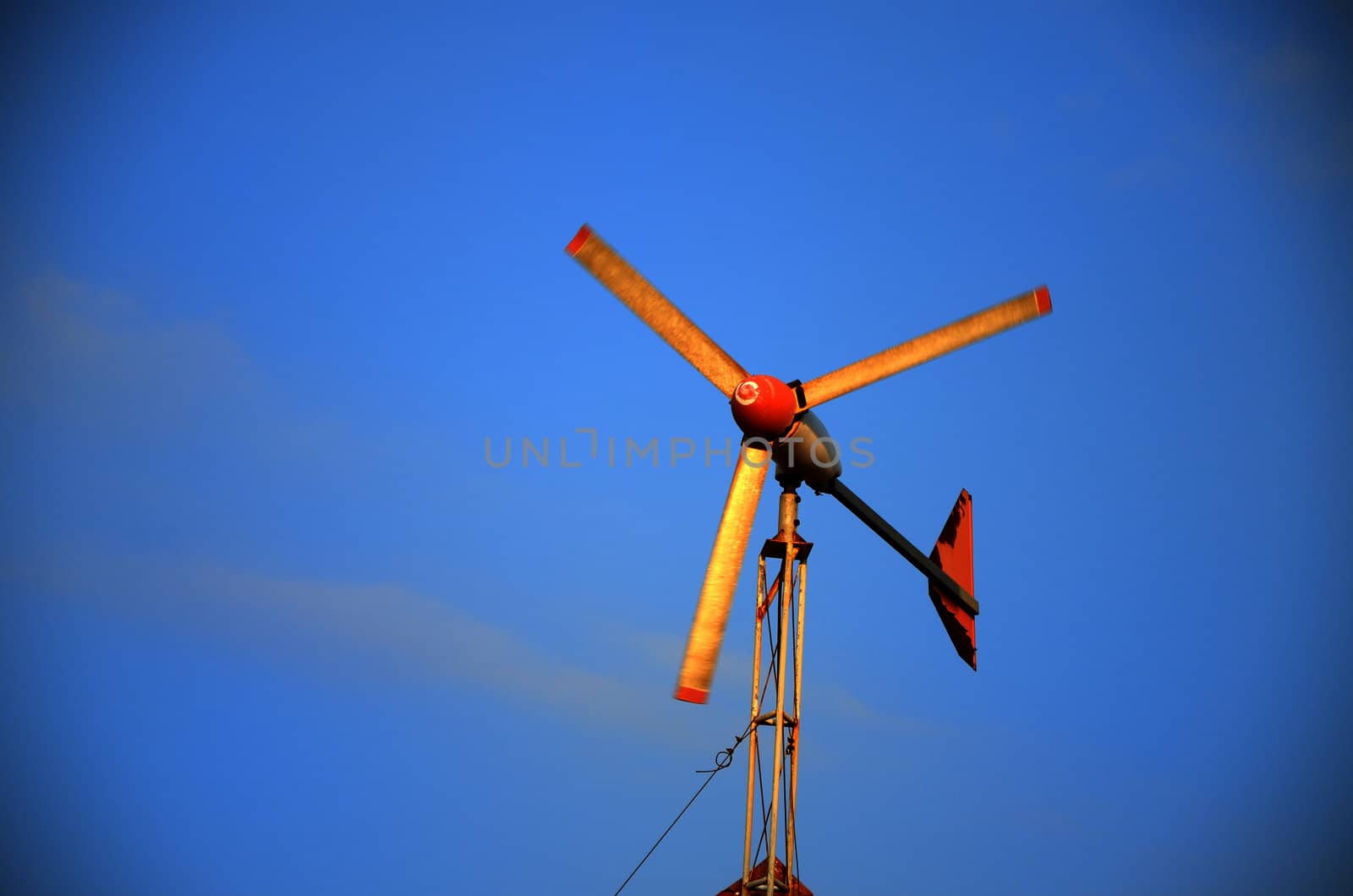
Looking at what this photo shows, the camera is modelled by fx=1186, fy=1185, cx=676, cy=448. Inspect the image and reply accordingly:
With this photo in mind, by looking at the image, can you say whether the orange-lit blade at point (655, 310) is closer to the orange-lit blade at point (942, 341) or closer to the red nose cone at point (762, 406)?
the red nose cone at point (762, 406)

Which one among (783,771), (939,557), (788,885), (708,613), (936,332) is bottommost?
(788,885)

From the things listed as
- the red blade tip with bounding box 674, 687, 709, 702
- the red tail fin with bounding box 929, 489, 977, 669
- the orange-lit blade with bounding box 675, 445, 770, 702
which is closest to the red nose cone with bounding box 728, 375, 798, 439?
the orange-lit blade with bounding box 675, 445, 770, 702

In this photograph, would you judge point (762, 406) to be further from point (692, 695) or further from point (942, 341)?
point (692, 695)

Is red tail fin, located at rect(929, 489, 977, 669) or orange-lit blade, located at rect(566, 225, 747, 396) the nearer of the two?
orange-lit blade, located at rect(566, 225, 747, 396)

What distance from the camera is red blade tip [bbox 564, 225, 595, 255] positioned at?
56.0ft

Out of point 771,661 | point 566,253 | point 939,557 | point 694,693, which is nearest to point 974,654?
point 939,557

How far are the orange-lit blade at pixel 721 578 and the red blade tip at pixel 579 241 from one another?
147 inches

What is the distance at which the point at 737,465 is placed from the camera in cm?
1653

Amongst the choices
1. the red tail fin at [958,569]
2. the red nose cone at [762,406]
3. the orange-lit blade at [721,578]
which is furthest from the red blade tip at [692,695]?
the red tail fin at [958,569]

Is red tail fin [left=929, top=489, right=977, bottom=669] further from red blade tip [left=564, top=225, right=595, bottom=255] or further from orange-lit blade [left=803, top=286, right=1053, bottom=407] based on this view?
red blade tip [left=564, top=225, right=595, bottom=255]

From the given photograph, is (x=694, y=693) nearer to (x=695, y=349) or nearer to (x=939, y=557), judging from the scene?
(x=695, y=349)

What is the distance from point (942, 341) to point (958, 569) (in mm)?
4941

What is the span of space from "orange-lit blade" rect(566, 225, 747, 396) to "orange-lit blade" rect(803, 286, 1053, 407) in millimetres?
1582

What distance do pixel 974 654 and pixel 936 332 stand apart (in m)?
5.93
